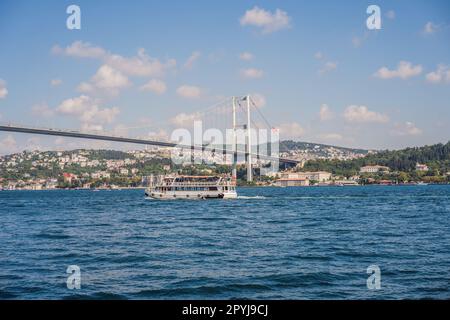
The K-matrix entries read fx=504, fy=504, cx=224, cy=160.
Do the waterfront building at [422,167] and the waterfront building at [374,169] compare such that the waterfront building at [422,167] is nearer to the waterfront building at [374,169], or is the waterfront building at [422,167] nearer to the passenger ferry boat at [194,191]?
the waterfront building at [374,169]

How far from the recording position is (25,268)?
29.8 ft

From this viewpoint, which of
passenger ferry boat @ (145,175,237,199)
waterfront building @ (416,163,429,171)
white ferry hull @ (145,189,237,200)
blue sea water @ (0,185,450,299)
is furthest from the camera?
waterfront building @ (416,163,429,171)

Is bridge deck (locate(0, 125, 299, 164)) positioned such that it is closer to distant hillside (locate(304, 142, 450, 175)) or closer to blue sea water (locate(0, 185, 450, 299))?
blue sea water (locate(0, 185, 450, 299))

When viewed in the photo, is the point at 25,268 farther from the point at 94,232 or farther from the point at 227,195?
the point at 227,195

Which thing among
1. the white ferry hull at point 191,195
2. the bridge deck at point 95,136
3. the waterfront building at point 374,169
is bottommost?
the white ferry hull at point 191,195

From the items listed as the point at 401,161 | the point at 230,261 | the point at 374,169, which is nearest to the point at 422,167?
the point at 401,161

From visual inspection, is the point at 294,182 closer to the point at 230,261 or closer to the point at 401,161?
the point at 401,161

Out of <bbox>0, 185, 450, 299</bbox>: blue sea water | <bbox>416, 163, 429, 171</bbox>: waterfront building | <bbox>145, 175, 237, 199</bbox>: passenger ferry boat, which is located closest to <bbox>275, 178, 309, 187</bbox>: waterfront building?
<bbox>416, 163, 429, 171</bbox>: waterfront building

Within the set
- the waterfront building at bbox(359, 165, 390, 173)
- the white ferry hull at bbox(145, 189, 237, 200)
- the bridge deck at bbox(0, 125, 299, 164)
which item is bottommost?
the white ferry hull at bbox(145, 189, 237, 200)

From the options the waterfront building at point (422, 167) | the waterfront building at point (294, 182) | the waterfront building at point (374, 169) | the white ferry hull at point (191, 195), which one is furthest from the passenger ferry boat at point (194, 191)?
the waterfront building at point (374, 169)

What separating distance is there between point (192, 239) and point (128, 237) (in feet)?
6.30
